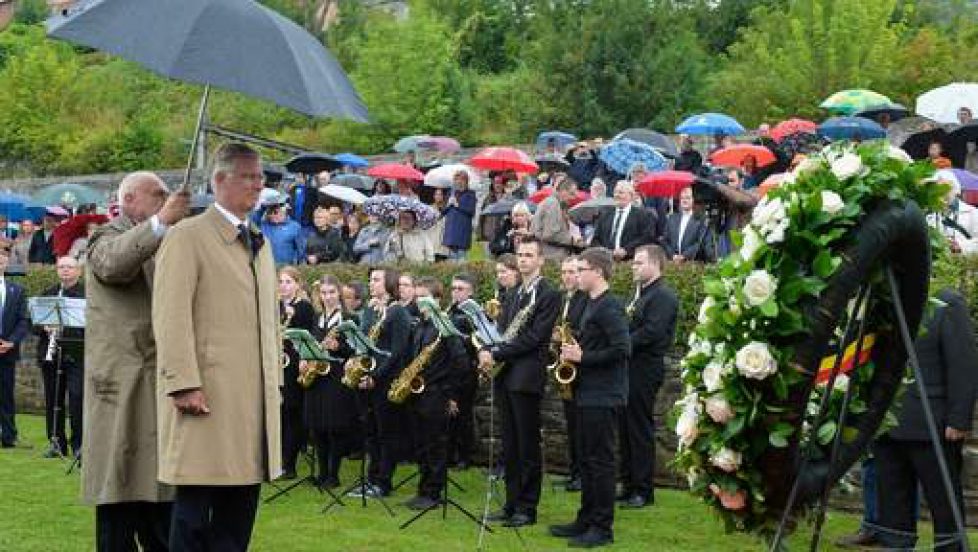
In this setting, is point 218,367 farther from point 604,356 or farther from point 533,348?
point 533,348

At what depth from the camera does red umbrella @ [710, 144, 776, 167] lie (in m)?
19.0

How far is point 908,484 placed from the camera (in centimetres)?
917

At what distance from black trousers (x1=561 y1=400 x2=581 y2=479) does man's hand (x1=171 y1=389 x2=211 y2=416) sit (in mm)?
5930

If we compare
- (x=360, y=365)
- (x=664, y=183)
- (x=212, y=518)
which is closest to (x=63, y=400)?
(x=360, y=365)

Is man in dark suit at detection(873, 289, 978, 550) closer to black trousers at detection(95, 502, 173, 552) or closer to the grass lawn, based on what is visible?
the grass lawn

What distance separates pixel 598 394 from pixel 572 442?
2306 millimetres

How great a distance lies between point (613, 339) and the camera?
1084cm

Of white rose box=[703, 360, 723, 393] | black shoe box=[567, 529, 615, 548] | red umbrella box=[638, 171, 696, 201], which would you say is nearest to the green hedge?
black shoe box=[567, 529, 615, 548]

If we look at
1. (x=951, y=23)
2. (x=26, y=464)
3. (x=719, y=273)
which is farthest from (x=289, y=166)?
(x=951, y=23)

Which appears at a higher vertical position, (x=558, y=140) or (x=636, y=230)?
(x=558, y=140)

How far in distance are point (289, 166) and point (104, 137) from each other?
18.7 m

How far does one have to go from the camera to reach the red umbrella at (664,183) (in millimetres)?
17344

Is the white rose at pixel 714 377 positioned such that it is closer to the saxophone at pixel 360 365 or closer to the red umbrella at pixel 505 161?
the saxophone at pixel 360 365

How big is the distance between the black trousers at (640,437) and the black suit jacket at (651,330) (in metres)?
0.09
